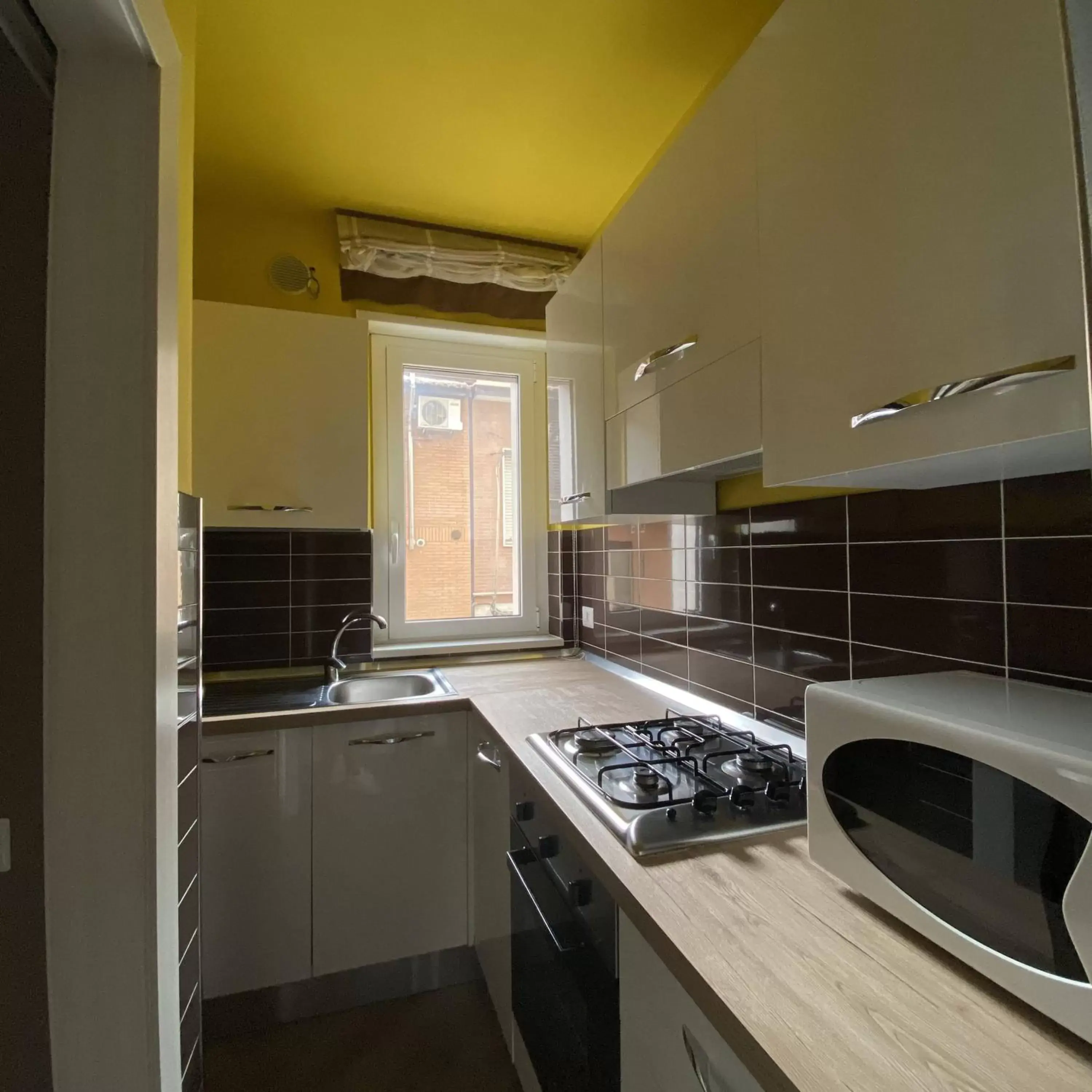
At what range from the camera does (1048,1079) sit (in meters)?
0.48

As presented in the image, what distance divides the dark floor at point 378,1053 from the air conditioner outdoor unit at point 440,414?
6.58ft

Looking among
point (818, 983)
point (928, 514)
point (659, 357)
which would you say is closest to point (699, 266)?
point (659, 357)

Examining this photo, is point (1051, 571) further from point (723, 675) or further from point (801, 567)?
point (723, 675)

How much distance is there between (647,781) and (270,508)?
1.46 m

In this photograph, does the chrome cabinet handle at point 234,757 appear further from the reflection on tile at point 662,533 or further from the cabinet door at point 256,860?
the reflection on tile at point 662,533

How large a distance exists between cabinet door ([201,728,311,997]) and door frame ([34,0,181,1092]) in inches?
26.1

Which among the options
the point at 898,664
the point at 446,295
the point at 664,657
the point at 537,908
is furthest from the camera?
the point at 446,295

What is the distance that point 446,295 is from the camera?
236 cm

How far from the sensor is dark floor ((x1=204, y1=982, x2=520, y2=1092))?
146cm

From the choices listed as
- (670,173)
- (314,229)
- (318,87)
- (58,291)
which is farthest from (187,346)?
(670,173)

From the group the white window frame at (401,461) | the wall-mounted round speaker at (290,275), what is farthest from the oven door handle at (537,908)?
the wall-mounted round speaker at (290,275)

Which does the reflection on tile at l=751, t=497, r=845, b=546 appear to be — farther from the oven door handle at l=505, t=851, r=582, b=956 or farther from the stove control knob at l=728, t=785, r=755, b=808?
the oven door handle at l=505, t=851, r=582, b=956

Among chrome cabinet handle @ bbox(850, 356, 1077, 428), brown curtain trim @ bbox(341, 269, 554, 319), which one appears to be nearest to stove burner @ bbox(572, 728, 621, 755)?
chrome cabinet handle @ bbox(850, 356, 1077, 428)

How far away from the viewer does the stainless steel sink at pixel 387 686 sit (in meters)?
2.07
